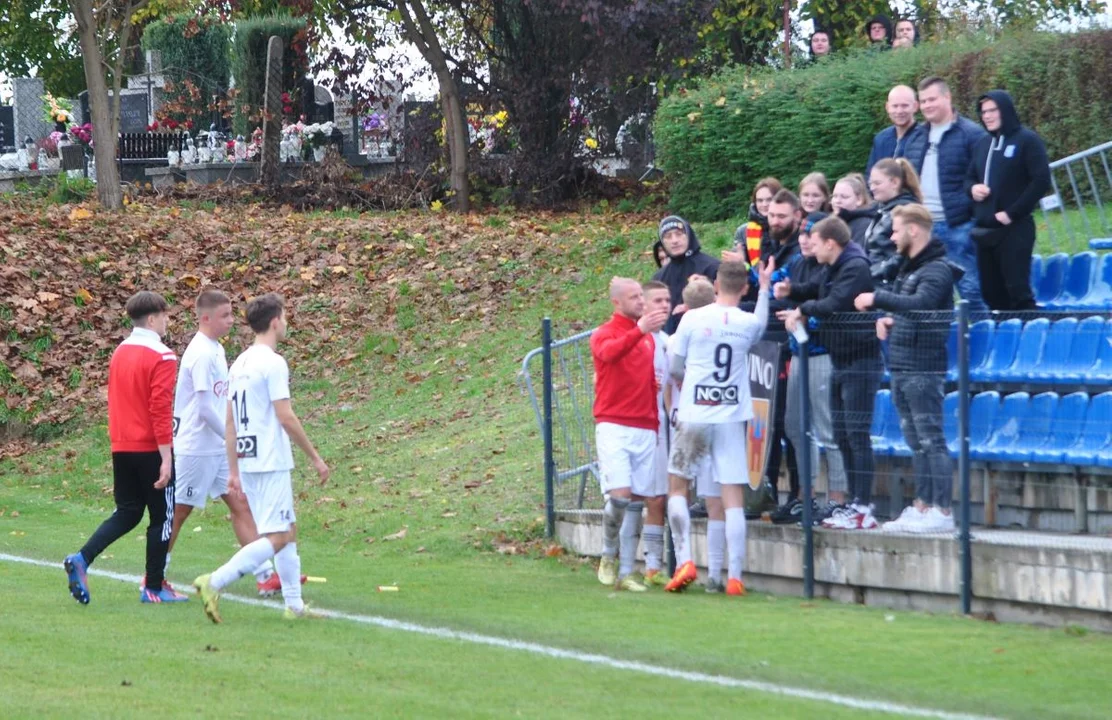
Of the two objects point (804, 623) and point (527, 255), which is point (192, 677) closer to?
point (804, 623)

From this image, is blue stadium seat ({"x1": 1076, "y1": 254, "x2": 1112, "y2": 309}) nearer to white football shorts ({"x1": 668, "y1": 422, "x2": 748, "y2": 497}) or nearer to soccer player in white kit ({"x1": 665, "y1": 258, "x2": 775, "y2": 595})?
soccer player in white kit ({"x1": 665, "y1": 258, "x2": 775, "y2": 595})

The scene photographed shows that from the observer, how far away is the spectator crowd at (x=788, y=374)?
9820 mm

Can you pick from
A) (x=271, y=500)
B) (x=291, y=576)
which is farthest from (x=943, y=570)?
(x=271, y=500)

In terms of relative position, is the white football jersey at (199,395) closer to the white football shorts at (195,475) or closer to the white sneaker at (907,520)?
the white football shorts at (195,475)

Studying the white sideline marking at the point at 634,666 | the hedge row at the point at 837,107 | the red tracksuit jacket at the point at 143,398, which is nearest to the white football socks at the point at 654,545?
the white sideline marking at the point at 634,666

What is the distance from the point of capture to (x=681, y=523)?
34.0 ft

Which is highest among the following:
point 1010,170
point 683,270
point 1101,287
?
point 1010,170

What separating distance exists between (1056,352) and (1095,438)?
0.92 m

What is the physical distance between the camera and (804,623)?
9.08 metres

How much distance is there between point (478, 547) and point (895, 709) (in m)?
6.40

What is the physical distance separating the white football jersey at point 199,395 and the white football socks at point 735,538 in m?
3.34

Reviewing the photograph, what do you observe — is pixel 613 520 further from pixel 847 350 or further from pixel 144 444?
pixel 144 444

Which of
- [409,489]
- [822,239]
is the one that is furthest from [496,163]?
[822,239]

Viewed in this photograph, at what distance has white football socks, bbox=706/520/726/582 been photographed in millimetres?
10367
